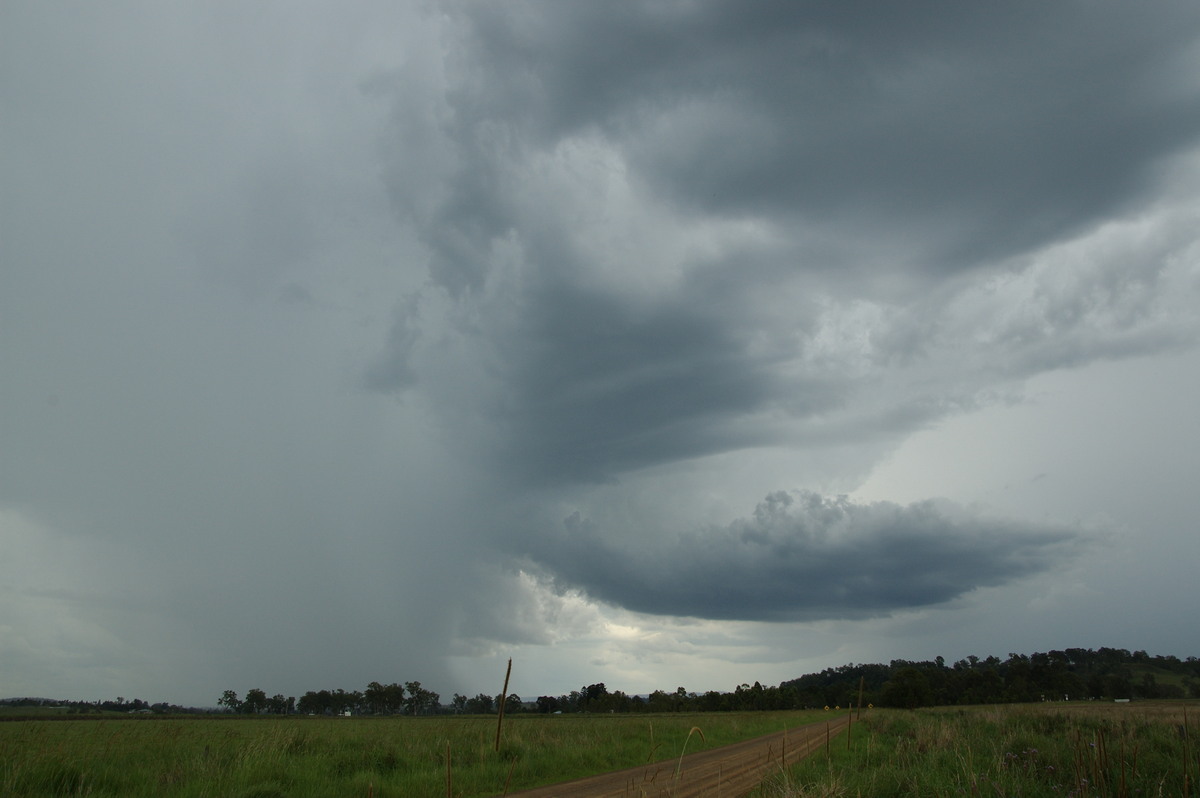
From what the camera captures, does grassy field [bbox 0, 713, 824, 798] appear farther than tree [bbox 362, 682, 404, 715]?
No

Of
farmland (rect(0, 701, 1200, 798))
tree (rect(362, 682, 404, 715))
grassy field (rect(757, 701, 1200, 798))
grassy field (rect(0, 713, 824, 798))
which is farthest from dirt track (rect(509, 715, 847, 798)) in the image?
tree (rect(362, 682, 404, 715))

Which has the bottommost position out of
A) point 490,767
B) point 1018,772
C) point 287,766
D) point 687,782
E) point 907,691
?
point 687,782

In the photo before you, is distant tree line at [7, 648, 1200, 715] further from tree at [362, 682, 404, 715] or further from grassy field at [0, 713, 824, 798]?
grassy field at [0, 713, 824, 798]

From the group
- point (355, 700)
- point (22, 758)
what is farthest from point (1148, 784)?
point (355, 700)

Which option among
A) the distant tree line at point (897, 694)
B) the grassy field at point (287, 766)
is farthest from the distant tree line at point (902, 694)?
the grassy field at point (287, 766)

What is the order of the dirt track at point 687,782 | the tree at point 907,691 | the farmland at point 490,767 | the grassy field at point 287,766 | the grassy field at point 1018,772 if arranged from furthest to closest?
the tree at point 907,691, the dirt track at point 687,782, the grassy field at point 287,766, the farmland at point 490,767, the grassy field at point 1018,772

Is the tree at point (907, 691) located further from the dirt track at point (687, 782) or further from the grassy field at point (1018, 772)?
the grassy field at point (1018, 772)

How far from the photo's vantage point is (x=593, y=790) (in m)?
19.2

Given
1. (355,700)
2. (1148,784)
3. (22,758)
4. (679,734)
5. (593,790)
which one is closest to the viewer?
(1148,784)

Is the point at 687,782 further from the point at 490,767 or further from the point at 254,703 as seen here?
the point at 254,703

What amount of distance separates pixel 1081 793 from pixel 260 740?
1974 centimetres

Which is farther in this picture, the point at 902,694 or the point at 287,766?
the point at 902,694

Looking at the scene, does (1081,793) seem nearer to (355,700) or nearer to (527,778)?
(527,778)

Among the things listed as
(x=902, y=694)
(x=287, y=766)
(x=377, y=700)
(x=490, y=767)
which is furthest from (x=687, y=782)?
(x=377, y=700)
